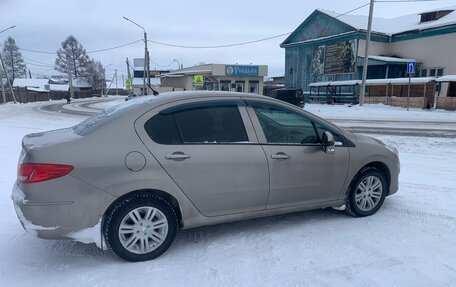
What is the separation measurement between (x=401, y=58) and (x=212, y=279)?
3643cm

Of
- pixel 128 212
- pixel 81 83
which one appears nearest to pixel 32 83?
pixel 81 83

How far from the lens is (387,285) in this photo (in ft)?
9.78

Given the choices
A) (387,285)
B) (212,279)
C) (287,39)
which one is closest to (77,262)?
(212,279)

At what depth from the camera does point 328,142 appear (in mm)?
4062

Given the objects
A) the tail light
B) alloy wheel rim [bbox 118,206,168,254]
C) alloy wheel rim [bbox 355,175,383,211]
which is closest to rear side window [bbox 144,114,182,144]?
alloy wheel rim [bbox 118,206,168,254]

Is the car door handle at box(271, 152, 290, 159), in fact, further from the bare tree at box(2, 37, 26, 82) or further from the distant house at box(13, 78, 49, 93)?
the bare tree at box(2, 37, 26, 82)

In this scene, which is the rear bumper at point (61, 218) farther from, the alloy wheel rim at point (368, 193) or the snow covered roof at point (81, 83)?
the snow covered roof at point (81, 83)

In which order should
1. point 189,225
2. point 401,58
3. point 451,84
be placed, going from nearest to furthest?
point 189,225
point 451,84
point 401,58

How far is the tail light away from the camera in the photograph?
3.06 m

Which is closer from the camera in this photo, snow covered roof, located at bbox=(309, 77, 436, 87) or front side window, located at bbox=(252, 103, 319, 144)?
front side window, located at bbox=(252, 103, 319, 144)

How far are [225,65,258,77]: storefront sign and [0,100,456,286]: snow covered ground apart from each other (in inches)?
1699

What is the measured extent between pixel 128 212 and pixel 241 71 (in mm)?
45412

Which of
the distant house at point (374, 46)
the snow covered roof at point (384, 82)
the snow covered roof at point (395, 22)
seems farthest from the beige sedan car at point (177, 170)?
the snow covered roof at point (395, 22)

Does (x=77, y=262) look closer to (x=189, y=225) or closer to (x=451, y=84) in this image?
(x=189, y=225)
